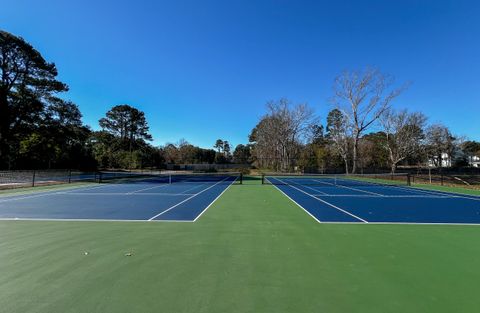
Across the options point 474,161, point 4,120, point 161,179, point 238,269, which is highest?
point 4,120

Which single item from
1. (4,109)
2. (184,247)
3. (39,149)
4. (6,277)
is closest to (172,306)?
(184,247)

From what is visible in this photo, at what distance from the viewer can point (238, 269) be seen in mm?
4203

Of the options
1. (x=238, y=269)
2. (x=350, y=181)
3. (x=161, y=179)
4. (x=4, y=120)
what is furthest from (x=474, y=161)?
(x=4, y=120)

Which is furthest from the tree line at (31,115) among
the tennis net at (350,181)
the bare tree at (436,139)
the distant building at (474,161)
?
the distant building at (474,161)

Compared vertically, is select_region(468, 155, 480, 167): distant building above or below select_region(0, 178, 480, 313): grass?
above

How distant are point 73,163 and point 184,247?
46.9 m

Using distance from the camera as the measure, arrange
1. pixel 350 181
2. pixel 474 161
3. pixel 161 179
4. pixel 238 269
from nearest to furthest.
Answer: pixel 238 269, pixel 350 181, pixel 161 179, pixel 474 161

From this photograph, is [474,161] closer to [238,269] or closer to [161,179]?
[161,179]

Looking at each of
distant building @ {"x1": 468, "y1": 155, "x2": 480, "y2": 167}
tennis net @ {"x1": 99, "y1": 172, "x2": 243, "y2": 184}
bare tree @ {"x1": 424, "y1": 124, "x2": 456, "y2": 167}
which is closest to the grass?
Result: tennis net @ {"x1": 99, "y1": 172, "x2": 243, "y2": 184}

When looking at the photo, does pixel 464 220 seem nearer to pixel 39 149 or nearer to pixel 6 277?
pixel 6 277

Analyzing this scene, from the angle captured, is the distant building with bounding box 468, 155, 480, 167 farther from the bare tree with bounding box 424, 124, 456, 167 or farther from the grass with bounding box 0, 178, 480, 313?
the grass with bounding box 0, 178, 480, 313

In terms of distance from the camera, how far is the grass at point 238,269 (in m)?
3.18

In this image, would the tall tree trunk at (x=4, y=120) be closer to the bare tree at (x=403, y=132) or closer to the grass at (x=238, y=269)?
the grass at (x=238, y=269)

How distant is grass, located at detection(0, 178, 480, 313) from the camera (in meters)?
3.18
